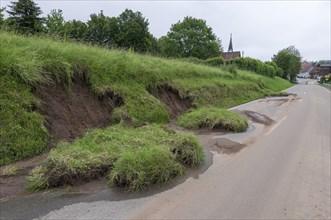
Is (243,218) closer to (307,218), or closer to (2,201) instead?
(307,218)

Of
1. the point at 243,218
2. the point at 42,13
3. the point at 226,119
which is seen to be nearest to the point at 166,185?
the point at 243,218

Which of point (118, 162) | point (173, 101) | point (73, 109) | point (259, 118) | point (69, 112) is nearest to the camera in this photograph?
point (118, 162)

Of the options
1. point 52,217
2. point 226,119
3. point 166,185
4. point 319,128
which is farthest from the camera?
point 319,128

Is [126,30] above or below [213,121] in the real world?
above

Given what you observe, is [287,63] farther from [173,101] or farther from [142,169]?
[142,169]

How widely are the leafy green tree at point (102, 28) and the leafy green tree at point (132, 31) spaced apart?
34.6 inches

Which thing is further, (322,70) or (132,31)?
(322,70)

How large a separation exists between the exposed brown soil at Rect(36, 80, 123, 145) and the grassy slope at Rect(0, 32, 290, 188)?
0.74 ft

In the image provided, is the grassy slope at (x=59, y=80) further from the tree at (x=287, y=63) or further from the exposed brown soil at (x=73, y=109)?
the tree at (x=287, y=63)

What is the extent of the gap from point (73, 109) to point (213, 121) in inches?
172

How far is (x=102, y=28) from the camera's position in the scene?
43156 mm

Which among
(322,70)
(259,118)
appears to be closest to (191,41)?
(259,118)

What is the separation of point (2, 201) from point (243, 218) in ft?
10.4

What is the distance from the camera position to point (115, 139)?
5.55m
